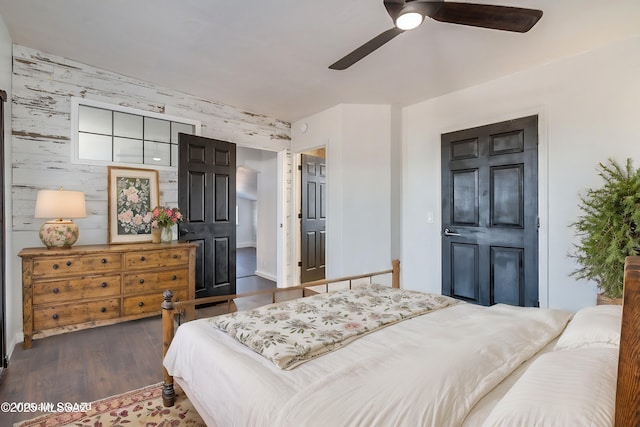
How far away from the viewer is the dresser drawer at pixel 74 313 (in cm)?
265

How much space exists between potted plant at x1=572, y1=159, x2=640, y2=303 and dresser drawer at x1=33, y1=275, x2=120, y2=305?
13.2ft

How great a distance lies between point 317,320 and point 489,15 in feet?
6.02

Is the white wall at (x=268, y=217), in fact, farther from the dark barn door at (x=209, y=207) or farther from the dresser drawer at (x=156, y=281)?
the dresser drawer at (x=156, y=281)

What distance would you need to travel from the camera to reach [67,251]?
2.73 metres

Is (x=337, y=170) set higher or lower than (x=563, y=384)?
higher

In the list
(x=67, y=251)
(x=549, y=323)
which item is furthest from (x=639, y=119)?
(x=67, y=251)

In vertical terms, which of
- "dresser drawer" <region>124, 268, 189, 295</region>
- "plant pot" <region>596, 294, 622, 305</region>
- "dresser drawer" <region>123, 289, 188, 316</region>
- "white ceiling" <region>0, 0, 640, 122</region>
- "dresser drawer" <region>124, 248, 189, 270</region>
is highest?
"white ceiling" <region>0, 0, 640, 122</region>

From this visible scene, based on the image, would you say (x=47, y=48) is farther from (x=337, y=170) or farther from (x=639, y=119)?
(x=639, y=119)

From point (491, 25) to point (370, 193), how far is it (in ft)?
7.90

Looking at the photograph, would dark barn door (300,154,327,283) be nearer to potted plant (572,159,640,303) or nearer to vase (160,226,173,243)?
vase (160,226,173,243)

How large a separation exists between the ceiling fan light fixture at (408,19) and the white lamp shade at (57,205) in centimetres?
297

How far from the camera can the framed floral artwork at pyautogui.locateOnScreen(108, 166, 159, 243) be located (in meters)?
3.32

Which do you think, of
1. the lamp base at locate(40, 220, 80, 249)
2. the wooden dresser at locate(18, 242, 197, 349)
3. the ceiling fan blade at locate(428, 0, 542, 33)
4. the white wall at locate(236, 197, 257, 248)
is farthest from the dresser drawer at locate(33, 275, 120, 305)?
the white wall at locate(236, 197, 257, 248)

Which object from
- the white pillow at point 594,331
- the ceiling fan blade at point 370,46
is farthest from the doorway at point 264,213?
the white pillow at point 594,331
